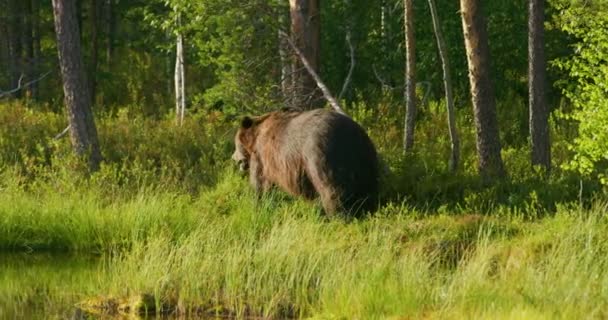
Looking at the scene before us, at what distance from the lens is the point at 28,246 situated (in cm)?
1328

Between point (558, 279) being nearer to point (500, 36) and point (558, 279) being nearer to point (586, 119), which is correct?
point (586, 119)

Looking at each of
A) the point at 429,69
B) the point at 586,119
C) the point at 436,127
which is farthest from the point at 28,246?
the point at 429,69

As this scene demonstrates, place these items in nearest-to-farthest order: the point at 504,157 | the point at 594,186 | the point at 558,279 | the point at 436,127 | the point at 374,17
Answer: the point at 558,279
the point at 594,186
the point at 504,157
the point at 436,127
the point at 374,17

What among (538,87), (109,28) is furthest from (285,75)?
(109,28)

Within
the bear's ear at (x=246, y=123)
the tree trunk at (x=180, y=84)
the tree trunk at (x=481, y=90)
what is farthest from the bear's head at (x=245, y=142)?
the tree trunk at (x=180, y=84)

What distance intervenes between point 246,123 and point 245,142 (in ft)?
0.97

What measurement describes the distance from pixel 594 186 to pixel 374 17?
31.5ft

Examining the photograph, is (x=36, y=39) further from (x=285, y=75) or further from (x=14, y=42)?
(x=285, y=75)

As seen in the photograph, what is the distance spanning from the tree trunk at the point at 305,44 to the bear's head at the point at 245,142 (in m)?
1.57

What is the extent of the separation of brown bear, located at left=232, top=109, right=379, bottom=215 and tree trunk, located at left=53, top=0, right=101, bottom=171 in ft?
12.6

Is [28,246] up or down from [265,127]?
down

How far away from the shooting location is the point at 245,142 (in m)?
15.0

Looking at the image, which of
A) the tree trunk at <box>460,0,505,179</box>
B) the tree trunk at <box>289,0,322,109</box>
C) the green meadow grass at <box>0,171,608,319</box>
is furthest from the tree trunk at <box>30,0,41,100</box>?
the tree trunk at <box>460,0,505,179</box>

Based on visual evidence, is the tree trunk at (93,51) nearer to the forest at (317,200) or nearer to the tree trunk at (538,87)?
the forest at (317,200)
